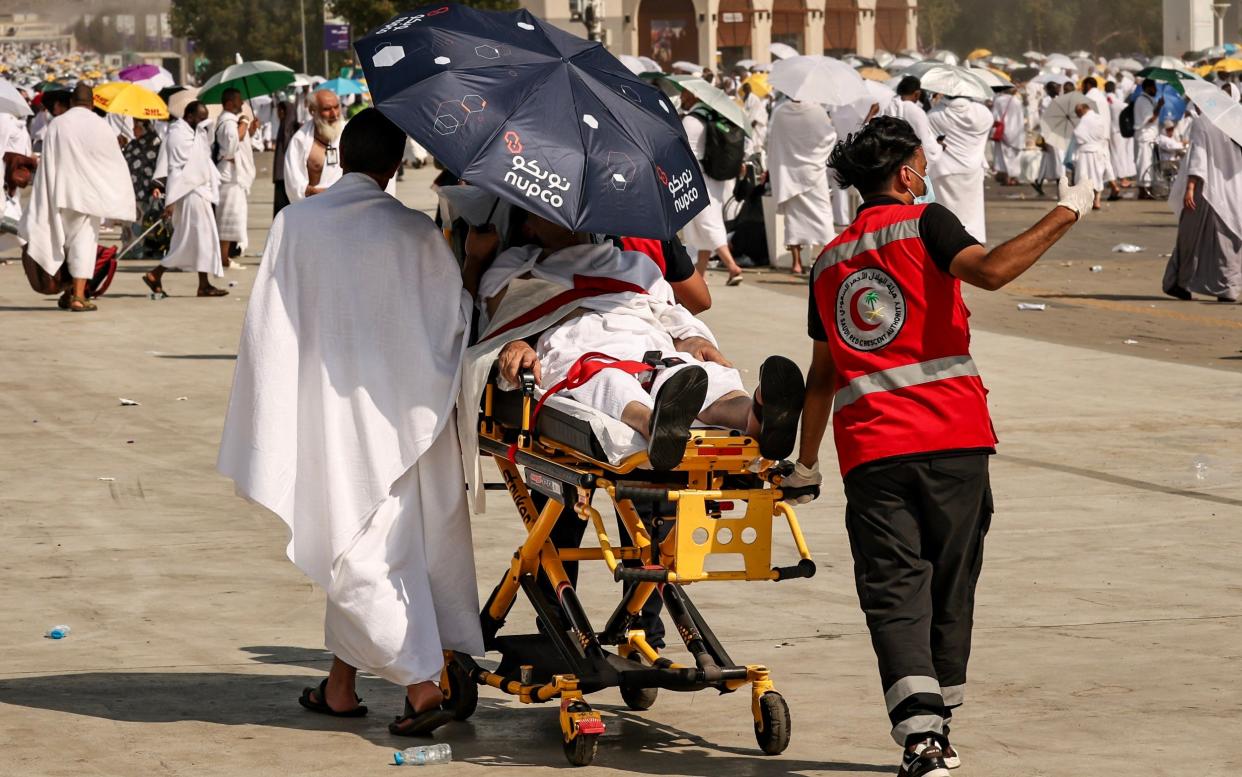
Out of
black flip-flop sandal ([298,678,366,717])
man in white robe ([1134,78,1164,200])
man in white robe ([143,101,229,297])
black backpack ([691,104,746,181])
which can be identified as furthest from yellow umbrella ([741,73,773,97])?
black flip-flop sandal ([298,678,366,717])

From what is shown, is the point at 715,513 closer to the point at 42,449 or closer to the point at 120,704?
the point at 120,704

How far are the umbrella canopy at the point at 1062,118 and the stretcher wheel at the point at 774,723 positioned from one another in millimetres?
23948

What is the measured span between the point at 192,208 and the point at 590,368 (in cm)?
1232

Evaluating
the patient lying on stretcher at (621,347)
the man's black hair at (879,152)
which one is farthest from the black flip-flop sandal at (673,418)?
the man's black hair at (879,152)

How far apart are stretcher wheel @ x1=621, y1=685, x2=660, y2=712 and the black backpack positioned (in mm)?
12354

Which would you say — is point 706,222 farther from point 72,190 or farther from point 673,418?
point 673,418

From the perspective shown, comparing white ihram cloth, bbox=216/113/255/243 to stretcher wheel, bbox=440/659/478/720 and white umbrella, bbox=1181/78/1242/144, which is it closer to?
white umbrella, bbox=1181/78/1242/144

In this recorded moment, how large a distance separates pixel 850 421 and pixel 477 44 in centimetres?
152

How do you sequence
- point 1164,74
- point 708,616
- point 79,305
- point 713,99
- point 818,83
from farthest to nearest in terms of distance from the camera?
point 1164,74 < point 818,83 < point 713,99 < point 79,305 < point 708,616

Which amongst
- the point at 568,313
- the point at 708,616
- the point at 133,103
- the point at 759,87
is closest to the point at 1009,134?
the point at 759,87

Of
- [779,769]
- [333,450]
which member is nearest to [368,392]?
[333,450]

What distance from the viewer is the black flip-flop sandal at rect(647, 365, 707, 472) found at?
465 centimetres

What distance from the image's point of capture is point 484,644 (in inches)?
220

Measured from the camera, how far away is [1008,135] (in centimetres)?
3269
